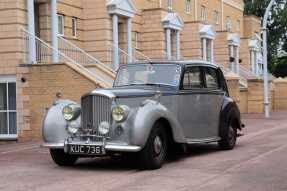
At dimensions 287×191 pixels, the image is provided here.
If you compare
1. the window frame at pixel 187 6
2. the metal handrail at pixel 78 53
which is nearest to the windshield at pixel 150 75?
the metal handrail at pixel 78 53

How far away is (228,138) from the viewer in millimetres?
13664

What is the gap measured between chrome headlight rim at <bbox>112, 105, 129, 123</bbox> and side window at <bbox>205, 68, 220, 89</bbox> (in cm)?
314

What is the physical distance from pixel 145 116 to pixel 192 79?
2.35 m

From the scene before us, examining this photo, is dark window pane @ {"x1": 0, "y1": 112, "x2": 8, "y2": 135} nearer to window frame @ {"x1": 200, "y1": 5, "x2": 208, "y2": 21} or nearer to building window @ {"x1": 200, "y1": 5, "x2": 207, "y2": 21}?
window frame @ {"x1": 200, "y1": 5, "x2": 208, "y2": 21}

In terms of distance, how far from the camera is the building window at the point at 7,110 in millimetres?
20016

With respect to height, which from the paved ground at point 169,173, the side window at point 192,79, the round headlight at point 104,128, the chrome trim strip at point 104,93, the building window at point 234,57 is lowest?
the paved ground at point 169,173

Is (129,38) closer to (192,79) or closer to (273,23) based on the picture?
(192,79)

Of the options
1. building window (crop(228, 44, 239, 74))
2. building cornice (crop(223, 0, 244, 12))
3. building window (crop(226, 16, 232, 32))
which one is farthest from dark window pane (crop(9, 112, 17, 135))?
building cornice (crop(223, 0, 244, 12))

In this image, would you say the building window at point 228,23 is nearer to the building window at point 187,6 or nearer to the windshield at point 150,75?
the building window at point 187,6

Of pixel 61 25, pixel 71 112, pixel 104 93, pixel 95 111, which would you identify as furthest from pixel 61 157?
pixel 61 25

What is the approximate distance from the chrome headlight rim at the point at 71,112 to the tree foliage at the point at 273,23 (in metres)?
61.5

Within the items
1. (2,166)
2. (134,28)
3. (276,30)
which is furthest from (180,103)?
(276,30)

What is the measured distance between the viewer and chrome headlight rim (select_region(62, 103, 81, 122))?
37.0 ft

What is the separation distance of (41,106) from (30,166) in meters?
7.67
